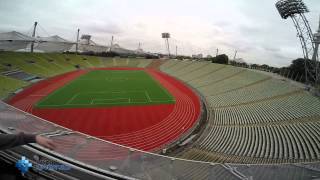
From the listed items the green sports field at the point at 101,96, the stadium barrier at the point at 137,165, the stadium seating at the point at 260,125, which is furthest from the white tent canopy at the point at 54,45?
the stadium barrier at the point at 137,165

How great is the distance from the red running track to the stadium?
7 centimetres

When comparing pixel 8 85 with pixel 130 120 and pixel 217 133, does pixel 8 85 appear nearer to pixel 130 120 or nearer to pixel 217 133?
pixel 130 120

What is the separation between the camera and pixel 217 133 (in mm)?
15148

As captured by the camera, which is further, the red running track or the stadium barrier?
the red running track

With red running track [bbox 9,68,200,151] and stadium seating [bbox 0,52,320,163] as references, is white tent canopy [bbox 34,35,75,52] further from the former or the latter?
red running track [bbox 9,68,200,151]

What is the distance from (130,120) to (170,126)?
3.21m

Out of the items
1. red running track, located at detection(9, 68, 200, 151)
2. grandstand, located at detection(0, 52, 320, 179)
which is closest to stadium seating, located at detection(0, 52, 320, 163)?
grandstand, located at detection(0, 52, 320, 179)

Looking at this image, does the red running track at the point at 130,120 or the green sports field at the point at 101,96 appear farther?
the green sports field at the point at 101,96

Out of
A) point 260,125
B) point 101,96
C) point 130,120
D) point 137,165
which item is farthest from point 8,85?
point 137,165

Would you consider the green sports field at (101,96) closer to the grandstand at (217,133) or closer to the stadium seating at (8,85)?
the grandstand at (217,133)

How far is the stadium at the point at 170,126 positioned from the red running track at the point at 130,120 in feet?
0.23

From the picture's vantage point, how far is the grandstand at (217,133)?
293cm

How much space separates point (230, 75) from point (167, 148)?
2171 cm

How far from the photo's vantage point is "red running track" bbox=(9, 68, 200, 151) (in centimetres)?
1499
